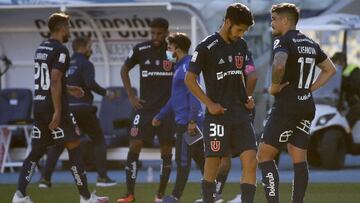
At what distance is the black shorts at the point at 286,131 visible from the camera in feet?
39.5

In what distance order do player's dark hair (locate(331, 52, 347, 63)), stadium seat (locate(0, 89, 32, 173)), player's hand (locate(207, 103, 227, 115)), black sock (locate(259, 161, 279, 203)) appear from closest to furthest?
player's hand (locate(207, 103, 227, 115)) < black sock (locate(259, 161, 279, 203)) < player's dark hair (locate(331, 52, 347, 63)) < stadium seat (locate(0, 89, 32, 173))

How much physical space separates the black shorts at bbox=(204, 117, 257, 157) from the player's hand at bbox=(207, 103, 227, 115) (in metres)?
Result: 0.15

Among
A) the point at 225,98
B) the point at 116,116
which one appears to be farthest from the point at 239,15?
the point at 116,116

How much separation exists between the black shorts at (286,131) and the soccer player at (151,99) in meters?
3.34

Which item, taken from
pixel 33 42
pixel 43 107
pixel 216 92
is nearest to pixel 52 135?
pixel 43 107

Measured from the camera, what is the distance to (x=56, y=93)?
14.0m

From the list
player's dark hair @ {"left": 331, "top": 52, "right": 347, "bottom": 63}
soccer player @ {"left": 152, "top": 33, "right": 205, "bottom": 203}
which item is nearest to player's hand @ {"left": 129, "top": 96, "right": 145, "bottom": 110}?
soccer player @ {"left": 152, "top": 33, "right": 205, "bottom": 203}

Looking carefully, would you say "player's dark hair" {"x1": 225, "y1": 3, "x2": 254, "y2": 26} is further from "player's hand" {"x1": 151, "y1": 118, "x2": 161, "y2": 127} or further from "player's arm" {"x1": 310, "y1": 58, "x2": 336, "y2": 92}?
"player's hand" {"x1": 151, "y1": 118, "x2": 161, "y2": 127}

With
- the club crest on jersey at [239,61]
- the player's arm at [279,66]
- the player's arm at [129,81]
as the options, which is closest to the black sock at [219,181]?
the player's arm at [129,81]

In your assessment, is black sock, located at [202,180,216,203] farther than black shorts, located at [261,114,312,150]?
No

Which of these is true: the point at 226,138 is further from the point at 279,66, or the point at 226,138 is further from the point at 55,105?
the point at 55,105

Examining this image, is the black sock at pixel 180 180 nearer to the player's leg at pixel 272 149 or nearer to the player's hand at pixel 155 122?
the player's hand at pixel 155 122

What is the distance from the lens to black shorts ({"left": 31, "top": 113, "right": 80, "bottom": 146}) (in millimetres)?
14125

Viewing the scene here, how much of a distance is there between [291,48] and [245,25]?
0.63m
